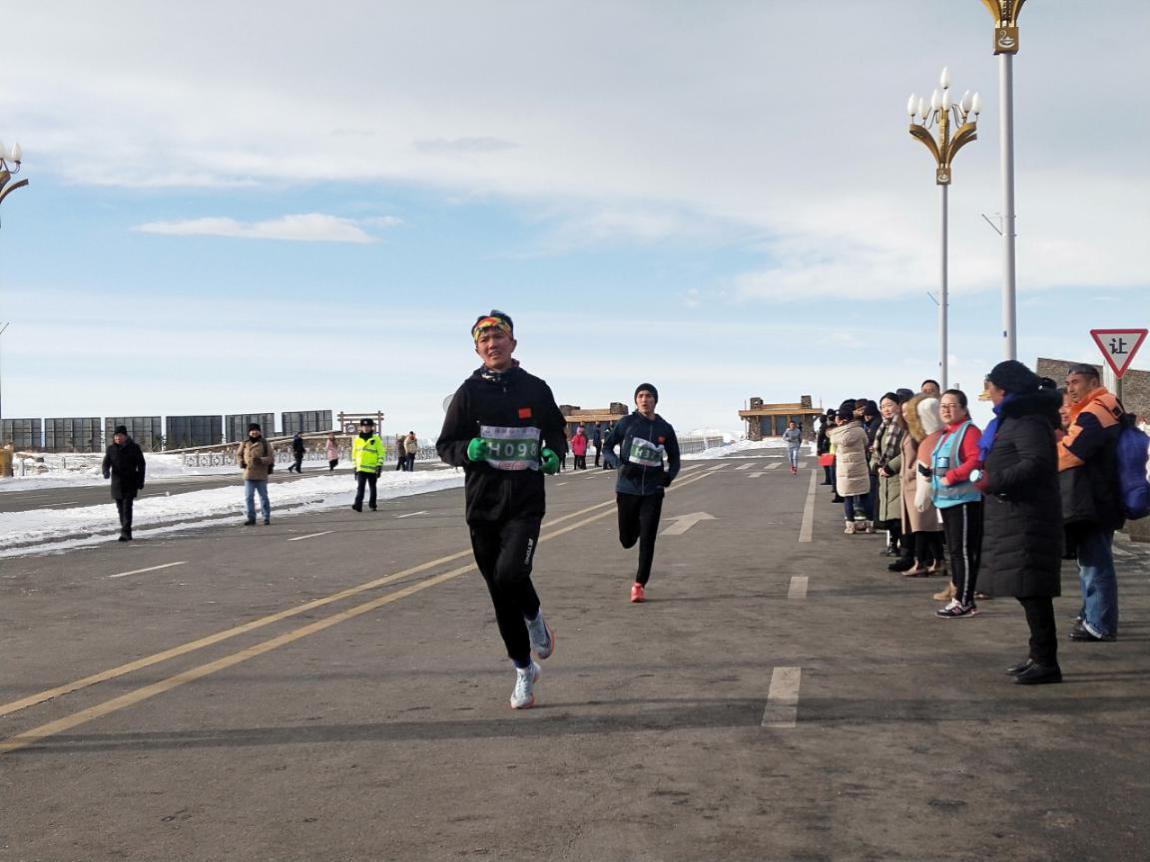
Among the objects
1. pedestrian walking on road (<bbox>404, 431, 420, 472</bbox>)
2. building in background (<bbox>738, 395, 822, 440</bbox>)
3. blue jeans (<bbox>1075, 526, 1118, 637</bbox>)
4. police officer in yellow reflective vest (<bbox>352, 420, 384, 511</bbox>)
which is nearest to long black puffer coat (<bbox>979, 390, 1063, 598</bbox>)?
blue jeans (<bbox>1075, 526, 1118, 637</bbox>)

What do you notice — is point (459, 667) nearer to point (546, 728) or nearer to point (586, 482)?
point (546, 728)

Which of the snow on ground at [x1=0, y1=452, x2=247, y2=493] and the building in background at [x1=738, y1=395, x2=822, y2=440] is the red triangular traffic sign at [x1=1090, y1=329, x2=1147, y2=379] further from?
the building in background at [x1=738, y1=395, x2=822, y2=440]

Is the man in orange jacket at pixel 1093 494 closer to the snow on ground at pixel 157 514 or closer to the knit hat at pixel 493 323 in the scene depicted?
the knit hat at pixel 493 323

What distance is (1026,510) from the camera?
694 cm

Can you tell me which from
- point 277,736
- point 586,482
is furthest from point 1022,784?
point 586,482

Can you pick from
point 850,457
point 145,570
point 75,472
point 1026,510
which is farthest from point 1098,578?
point 75,472

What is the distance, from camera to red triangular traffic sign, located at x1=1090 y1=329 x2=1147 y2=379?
16547mm

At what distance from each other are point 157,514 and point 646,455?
1636cm

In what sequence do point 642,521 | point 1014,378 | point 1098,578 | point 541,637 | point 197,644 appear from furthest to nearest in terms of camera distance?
point 642,521
point 197,644
point 1098,578
point 1014,378
point 541,637

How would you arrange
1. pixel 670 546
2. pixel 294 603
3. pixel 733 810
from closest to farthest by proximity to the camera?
pixel 733 810
pixel 294 603
pixel 670 546

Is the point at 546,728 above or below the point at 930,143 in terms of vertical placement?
below

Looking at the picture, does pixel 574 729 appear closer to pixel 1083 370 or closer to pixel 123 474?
pixel 1083 370

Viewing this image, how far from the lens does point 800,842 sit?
4137 mm

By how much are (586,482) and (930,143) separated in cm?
1594
